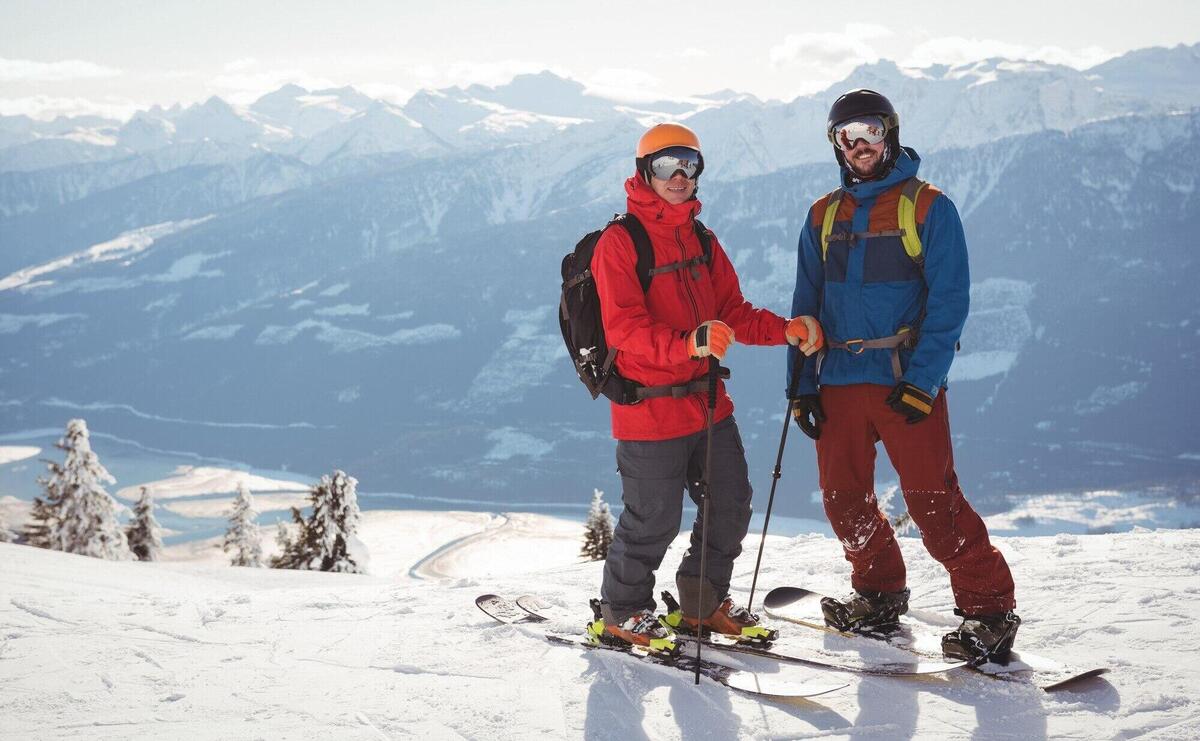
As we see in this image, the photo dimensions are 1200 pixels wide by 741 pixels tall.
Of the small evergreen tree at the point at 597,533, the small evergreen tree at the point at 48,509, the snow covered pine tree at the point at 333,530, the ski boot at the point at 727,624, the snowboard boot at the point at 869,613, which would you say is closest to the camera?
the ski boot at the point at 727,624

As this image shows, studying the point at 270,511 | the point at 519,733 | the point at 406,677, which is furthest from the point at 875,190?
the point at 270,511

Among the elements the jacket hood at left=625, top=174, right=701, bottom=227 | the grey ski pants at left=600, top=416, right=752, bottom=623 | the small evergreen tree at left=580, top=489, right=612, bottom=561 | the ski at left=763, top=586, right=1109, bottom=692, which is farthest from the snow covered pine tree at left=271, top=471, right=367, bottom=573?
the jacket hood at left=625, top=174, right=701, bottom=227

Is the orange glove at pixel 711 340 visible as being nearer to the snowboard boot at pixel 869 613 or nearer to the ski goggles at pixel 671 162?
the ski goggles at pixel 671 162

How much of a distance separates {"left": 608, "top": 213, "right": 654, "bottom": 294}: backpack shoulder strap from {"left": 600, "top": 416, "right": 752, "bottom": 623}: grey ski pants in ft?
2.76

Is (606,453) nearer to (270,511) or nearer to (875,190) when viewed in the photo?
(270,511)

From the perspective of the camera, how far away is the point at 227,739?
145 inches

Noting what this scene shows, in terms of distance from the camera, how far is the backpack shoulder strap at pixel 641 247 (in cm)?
441

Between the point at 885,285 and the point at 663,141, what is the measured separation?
Result: 138 cm

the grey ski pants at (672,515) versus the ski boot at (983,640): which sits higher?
the grey ski pants at (672,515)

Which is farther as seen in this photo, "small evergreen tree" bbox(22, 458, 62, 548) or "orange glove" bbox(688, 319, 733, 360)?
"small evergreen tree" bbox(22, 458, 62, 548)

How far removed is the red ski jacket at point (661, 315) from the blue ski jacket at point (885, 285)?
351 mm

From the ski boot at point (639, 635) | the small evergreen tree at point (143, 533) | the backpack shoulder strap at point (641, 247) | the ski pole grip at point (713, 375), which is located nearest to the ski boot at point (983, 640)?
the ski boot at point (639, 635)

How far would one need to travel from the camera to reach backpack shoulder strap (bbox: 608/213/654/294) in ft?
14.5

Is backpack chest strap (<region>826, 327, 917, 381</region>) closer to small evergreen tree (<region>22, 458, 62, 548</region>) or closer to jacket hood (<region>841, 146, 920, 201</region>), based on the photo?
jacket hood (<region>841, 146, 920, 201</region>)
